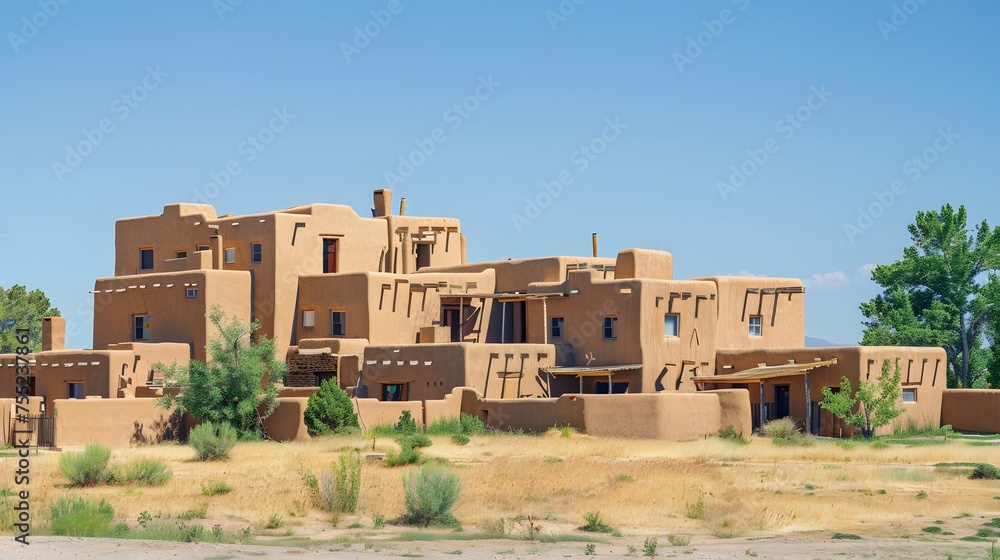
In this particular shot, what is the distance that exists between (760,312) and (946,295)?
19259 mm

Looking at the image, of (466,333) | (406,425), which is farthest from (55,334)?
(406,425)

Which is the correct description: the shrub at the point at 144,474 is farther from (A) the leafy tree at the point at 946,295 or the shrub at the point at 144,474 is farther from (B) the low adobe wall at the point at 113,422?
(A) the leafy tree at the point at 946,295

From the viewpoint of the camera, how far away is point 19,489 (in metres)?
27.6

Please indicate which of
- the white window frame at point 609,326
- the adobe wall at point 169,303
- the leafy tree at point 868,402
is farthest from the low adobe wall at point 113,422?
the leafy tree at point 868,402

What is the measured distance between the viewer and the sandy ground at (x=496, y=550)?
19469 mm

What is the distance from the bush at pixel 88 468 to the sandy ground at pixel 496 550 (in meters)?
8.11

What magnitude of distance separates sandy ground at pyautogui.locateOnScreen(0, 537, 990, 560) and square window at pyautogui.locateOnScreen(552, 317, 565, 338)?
25650mm

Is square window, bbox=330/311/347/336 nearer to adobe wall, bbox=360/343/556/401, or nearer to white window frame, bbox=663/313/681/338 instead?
adobe wall, bbox=360/343/556/401

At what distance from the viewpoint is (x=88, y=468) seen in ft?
94.7

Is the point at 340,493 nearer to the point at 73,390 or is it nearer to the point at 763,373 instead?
the point at 763,373

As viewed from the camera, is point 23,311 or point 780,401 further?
point 23,311

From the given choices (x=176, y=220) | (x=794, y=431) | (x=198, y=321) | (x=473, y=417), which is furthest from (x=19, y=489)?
(x=176, y=220)

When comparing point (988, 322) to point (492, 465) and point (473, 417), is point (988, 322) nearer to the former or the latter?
point (473, 417)

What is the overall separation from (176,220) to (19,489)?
1079 inches
